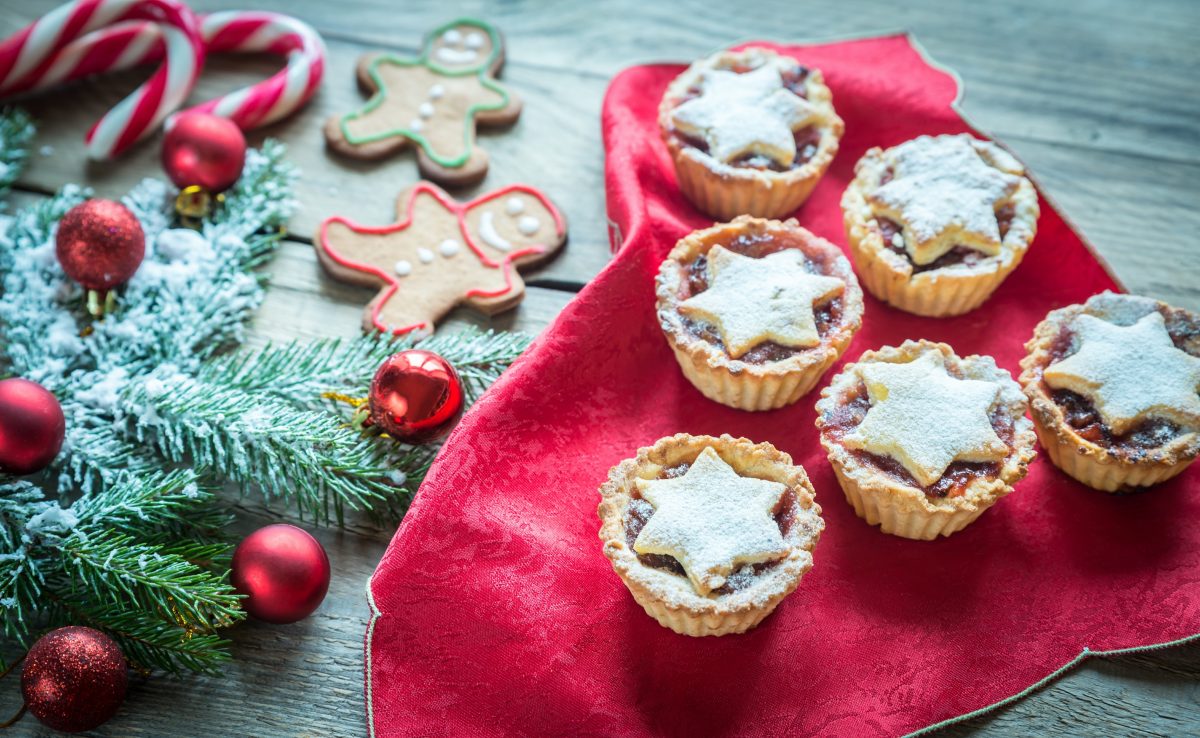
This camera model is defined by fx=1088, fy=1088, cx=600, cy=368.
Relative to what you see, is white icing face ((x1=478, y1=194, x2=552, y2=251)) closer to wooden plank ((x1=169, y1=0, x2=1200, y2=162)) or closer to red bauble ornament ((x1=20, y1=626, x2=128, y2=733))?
wooden plank ((x1=169, y1=0, x2=1200, y2=162))

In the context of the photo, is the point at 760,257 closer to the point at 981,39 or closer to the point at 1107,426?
the point at 1107,426

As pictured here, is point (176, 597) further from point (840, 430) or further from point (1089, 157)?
point (1089, 157)

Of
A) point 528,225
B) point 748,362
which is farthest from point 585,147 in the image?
point 748,362

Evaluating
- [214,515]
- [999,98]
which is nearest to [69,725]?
[214,515]

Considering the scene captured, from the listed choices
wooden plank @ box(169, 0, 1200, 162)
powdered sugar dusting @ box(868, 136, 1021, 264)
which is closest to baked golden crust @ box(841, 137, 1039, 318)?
powdered sugar dusting @ box(868, 136, 1021, 264)

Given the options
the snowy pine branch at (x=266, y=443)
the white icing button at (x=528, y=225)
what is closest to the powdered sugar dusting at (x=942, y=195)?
the white icing button at (x=528, y=225)

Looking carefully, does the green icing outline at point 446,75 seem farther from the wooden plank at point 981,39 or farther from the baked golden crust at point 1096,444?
the baked golden crust at point 1096,444
